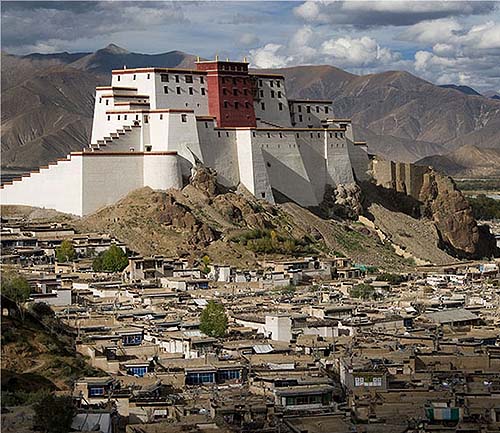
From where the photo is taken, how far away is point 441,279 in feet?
156

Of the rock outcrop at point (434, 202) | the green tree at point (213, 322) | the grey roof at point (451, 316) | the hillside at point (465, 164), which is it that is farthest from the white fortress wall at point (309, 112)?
the hillside at point (465, 164)

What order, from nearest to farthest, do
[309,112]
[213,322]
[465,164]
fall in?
[213,322] < [309,112] < [465,164]

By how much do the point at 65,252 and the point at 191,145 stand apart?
7.73m

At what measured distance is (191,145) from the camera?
172 ft

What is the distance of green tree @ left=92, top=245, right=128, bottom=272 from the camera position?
45.8 metres

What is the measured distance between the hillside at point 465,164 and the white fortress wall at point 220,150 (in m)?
124

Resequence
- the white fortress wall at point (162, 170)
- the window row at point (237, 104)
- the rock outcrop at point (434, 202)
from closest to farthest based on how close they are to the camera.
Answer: the white fortress wall at point (162, 170) → the window row at point (237, 104) → the rock outcrop at point (434, 202)

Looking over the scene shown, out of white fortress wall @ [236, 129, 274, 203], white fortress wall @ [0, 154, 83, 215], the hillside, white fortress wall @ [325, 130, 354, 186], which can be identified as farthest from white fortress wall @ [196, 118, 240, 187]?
the hillside

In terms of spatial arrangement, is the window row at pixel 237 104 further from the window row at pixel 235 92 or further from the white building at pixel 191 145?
the window row at pixel 235 92

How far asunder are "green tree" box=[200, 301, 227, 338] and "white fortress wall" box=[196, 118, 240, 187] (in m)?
19.2

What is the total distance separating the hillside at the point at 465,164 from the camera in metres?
182

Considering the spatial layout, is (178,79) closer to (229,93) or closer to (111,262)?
(229,93)

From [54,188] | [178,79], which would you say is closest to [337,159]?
[178,79]

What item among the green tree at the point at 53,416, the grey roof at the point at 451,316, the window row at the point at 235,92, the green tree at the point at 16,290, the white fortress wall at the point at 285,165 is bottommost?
the green tree at the point at 53,416
